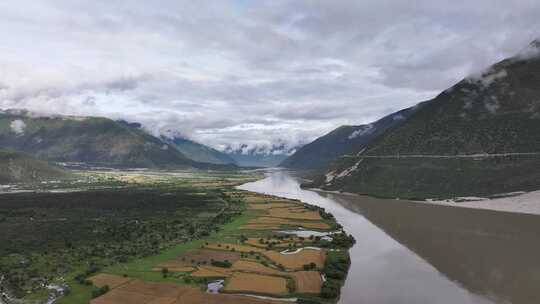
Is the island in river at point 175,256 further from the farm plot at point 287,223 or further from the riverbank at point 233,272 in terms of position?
the farm plot at point 287,223

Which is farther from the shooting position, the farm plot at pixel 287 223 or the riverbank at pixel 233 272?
the farm plot at pixel 287 223

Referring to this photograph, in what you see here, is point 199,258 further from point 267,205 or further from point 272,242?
point 267,205

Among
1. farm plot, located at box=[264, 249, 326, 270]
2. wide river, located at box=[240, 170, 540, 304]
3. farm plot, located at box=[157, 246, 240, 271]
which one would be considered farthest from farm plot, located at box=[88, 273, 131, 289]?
wide river, located at box=[240, 170, 540, 304]

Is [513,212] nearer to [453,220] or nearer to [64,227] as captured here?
[453,220]

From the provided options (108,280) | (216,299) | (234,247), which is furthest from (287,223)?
(216,299)

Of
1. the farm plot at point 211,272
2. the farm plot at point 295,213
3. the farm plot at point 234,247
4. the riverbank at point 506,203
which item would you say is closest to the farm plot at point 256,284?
the farm plot at point 211,272
